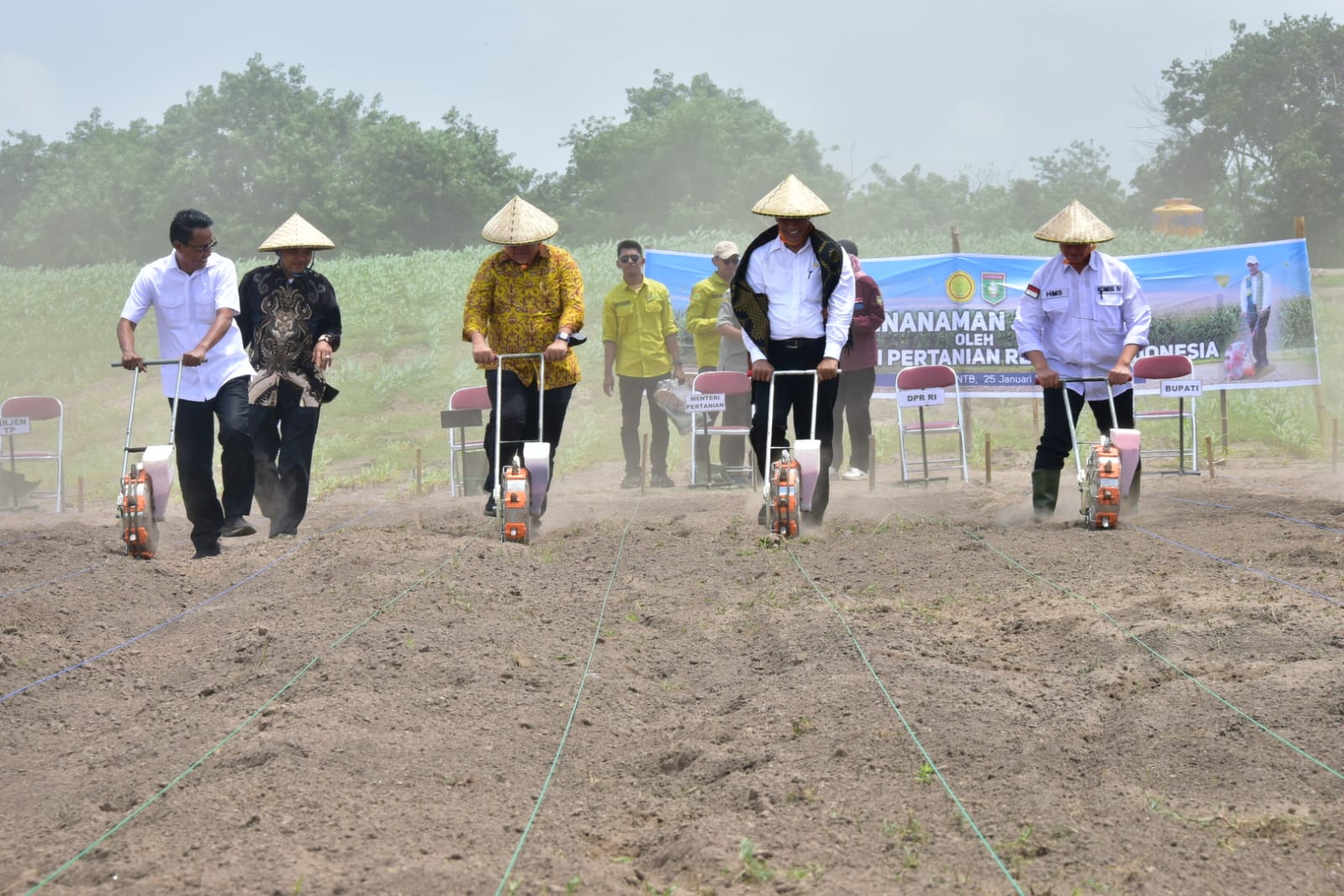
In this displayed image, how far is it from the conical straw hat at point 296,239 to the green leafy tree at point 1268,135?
37833mm

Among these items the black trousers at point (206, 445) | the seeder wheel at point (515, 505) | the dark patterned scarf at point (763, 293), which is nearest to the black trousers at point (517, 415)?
the seeder wheel at point (515, 505)

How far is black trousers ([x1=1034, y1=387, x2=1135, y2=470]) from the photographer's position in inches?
367

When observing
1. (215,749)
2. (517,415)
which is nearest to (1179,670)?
(215,749)

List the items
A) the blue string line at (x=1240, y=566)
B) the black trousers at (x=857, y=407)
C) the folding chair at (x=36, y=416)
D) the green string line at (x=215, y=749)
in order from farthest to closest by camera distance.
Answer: the folding chair at (x=36, y=416), the black trousers at (x=857, y=407), the blue string line at (x=1240, y=566), the green string line at (x=215, y=749)

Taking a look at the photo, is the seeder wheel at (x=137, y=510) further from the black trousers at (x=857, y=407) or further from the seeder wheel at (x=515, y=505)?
the black trousers at (x=857, y=407)

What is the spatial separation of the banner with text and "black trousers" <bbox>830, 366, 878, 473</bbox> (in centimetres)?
198

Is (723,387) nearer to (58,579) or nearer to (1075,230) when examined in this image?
(1075,230)

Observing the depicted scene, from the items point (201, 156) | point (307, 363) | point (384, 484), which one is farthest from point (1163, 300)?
point (201, 156)

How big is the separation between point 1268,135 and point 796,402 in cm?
4344

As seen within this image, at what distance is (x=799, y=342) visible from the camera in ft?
29.1

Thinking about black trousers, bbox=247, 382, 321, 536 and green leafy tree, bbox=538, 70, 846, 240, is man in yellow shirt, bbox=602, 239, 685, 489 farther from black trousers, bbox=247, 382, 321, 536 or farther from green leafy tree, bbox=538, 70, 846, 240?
green leafy tree, bbox=538, 70, 846, 240

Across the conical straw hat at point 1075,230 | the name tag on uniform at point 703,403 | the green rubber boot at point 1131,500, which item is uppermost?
the conical straw hat at point 1075,230

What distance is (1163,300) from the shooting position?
51.4 feet

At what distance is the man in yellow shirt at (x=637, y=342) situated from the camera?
13.5 metres
